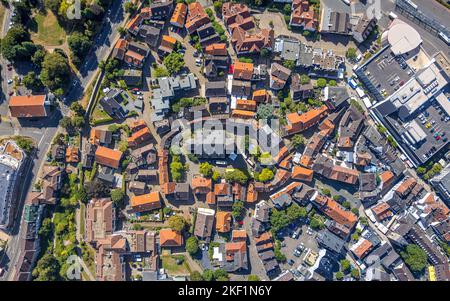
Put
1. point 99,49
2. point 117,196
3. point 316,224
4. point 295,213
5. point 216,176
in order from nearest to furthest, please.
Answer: point 117,196 → point 295,213 → point 316,224 → point 216,176 → point 99,49

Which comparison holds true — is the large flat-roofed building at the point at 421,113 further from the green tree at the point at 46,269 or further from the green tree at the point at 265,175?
the green tree at the point at 46,269

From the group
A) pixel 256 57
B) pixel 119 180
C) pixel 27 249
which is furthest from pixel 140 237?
pixel 256 57

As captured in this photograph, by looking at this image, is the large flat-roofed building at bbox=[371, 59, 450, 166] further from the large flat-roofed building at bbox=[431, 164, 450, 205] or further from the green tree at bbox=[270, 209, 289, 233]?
the green tree at bbox=[270, 209, 289, 233]

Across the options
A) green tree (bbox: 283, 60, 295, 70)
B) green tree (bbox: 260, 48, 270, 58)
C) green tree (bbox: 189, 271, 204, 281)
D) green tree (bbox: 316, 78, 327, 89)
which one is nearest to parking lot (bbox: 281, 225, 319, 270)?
green tree (bbox: 189, 271, 204, 281)

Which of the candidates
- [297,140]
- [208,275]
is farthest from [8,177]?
[297,140]

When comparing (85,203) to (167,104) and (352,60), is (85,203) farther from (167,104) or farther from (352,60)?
(352,60)

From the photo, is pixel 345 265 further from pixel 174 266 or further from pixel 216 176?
pixel 174 266
